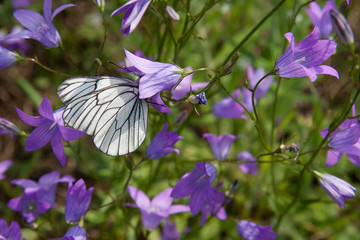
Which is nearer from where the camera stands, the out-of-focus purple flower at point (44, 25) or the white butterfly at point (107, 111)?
the white butterfly at point (107, 111)

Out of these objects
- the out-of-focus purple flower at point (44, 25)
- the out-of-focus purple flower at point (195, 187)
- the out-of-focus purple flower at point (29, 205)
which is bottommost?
the out-of-focus purple flower at point (29, 205)

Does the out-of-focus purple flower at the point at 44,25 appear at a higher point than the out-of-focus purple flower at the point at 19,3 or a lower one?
higher

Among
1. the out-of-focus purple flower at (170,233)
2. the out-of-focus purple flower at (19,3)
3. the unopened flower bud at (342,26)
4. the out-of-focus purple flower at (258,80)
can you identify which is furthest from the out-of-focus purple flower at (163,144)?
the out-of-focus purple flower at (19,3)

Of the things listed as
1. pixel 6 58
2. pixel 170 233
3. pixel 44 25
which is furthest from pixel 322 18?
pixel 6 58

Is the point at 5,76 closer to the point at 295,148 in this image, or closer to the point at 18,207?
the point at 18,207

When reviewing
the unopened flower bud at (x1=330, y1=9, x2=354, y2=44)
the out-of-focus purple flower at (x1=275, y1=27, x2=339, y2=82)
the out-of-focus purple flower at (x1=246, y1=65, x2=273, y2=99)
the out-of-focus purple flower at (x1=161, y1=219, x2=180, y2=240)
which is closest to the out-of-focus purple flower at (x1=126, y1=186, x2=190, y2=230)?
the out-of-focus purple flower at (x1=161, y1=219, x2=180, y2=240)

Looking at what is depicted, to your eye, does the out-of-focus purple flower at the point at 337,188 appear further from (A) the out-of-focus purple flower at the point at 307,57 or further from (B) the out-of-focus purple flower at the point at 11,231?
(B) the out-of-focus purple flower at the point at 11,231
